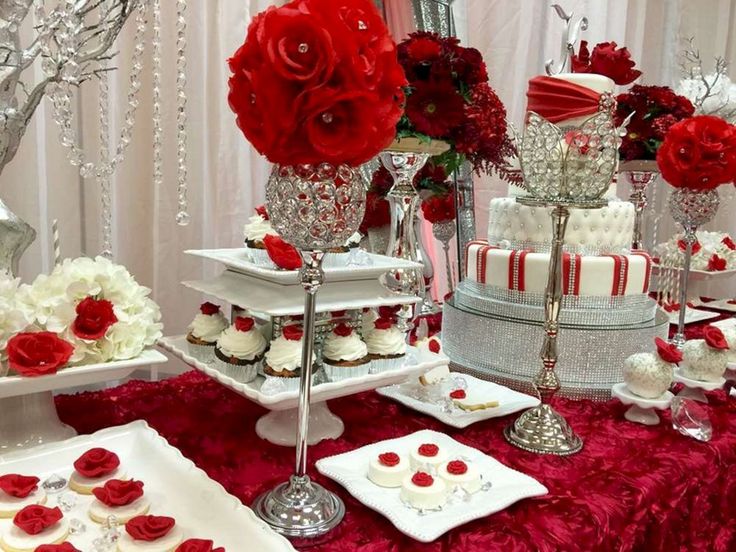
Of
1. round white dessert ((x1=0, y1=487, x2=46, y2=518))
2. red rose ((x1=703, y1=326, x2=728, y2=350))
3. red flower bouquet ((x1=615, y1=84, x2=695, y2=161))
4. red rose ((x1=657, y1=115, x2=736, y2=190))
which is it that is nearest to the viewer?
round white dessert ((x1=0, y1=487, x2=46, y2=518))

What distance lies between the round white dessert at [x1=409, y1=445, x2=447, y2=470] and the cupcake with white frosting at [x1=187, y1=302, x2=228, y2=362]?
0.36m

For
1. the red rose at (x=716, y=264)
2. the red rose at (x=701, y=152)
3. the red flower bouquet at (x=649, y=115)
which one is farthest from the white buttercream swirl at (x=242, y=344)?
the red rose at (x=716, y=264)

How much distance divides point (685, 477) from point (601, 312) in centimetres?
41

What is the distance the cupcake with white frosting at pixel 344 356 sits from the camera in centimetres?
94

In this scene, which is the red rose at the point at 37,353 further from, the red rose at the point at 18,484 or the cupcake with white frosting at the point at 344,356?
the cupcake with white frosting at the point at 344,356

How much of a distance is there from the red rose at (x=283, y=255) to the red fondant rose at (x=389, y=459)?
29 cm

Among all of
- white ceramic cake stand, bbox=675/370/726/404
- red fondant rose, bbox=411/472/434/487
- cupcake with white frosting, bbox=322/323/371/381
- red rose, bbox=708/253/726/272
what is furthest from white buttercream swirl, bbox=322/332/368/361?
red rose, bbox=708/253/726/272

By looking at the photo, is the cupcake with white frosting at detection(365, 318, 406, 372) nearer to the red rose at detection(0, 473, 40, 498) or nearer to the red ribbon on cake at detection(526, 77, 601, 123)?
the red rose at detection(0, 473, 40, 498)

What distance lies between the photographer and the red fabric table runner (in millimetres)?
768

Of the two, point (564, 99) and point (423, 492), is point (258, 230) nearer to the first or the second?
point (423, 492)

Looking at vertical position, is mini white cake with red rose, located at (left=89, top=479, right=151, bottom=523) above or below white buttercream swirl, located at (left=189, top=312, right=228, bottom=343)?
below

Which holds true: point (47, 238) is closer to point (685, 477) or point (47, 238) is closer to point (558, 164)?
point (558, 164)

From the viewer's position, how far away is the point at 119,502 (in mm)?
722

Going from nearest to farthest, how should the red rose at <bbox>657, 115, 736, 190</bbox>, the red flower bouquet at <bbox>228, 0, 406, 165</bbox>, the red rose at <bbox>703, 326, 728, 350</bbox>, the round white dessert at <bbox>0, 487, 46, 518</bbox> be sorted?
the red flower bouquet at <bbox>228, 0, 406, 165</bbox> → the round white dessert at <bbox>0, 487, 46, 518</bbox> → the red rose at <bbox>703, 326, 728, 350</bbox> → the red rose at <bbox>657, 115, 736, 190</bbox>
